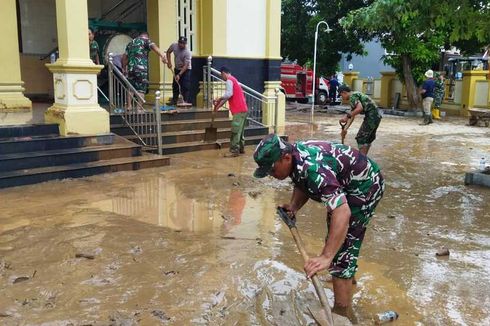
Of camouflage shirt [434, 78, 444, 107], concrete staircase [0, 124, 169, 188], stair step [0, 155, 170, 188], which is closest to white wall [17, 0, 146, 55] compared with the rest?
concrete staircase [0, 124, 169, 188]

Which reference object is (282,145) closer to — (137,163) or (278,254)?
(278,254)

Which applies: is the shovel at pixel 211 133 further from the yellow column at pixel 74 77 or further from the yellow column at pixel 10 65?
the yellow column at pixel 10 65

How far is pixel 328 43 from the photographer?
22312 mm

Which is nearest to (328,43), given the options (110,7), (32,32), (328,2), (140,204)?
(328,2)

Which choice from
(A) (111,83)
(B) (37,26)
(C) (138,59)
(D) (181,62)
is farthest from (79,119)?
(B) (37,26)

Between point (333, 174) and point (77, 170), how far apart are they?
5551mm

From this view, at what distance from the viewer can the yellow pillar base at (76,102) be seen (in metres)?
8.18

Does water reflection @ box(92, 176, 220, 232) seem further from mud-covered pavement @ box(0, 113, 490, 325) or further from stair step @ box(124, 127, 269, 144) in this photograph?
stair step @ box(124, 127, 269, 144)

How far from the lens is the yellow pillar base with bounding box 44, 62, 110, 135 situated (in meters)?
8.18

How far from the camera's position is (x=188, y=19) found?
40.4 feet

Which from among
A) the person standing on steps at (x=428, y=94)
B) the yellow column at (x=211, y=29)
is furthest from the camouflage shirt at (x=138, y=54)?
the person standing on steps at (x=428, y=94)

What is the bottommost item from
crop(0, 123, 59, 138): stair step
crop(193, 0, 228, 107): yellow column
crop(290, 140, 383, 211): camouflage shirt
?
crop(0, 123, 59, 138): stair step

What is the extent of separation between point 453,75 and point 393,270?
22215 mm

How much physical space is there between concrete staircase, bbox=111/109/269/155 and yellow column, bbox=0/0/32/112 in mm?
2430
